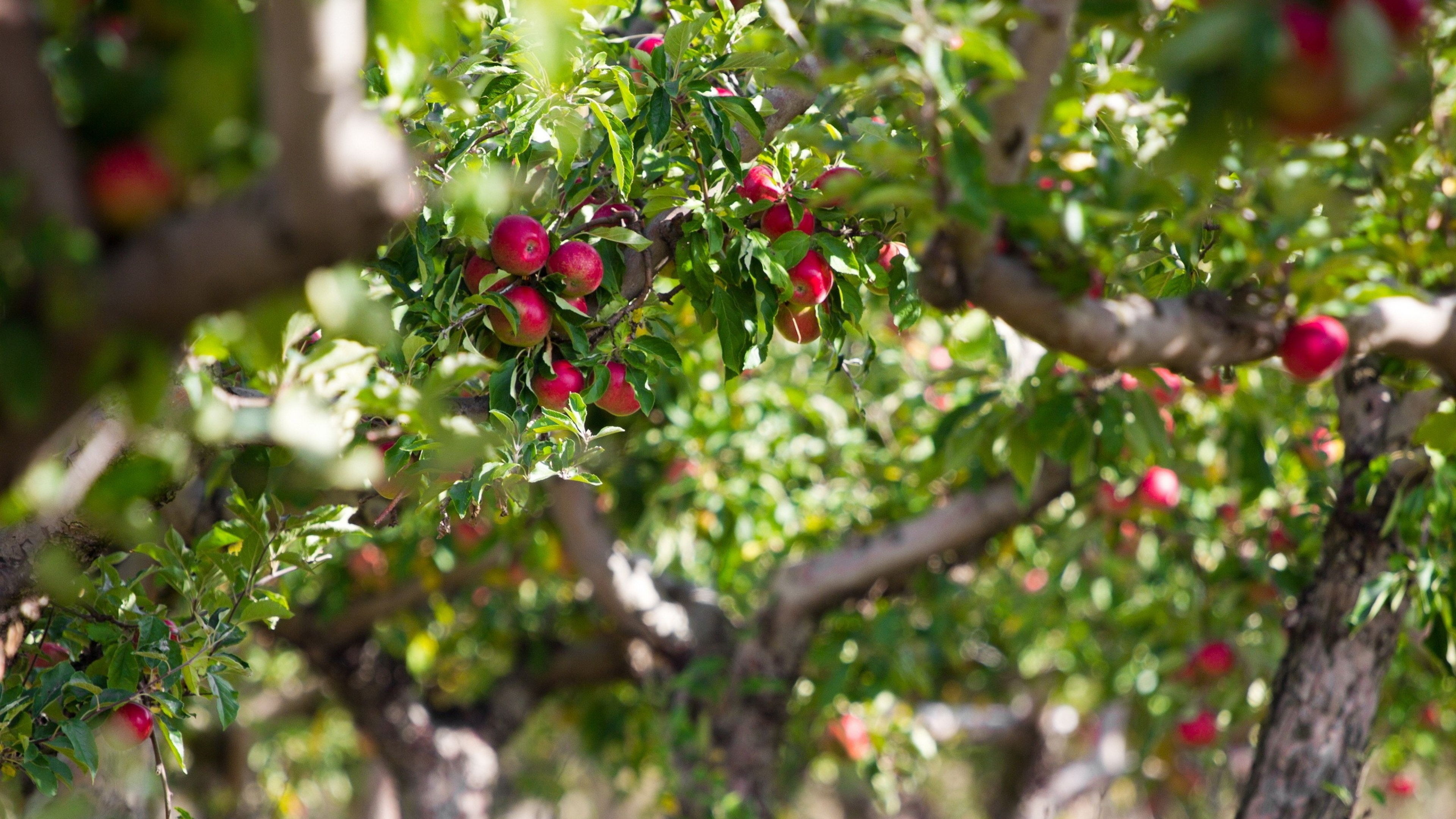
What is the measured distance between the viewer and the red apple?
1.85 metres

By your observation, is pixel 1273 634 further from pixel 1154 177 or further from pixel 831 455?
pixel 1154 177

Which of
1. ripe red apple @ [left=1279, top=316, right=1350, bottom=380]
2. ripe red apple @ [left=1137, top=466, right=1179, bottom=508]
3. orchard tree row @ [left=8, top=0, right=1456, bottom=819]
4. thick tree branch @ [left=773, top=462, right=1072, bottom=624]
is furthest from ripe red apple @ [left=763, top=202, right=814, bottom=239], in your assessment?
ripe red apple @ [left=1137, top=466, right=1179, bottom=508]

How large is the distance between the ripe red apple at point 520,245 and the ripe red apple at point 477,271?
0.02 metres

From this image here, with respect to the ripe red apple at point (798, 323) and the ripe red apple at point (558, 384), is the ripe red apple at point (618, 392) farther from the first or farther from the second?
the ripe red apple at point (798, 323)

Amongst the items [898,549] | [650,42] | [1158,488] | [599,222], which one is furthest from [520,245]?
[1158,488]

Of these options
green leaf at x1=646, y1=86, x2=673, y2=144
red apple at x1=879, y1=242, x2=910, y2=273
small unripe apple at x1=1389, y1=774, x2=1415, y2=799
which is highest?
green leaf at x1=646, y1=86, x2=673, y2=144

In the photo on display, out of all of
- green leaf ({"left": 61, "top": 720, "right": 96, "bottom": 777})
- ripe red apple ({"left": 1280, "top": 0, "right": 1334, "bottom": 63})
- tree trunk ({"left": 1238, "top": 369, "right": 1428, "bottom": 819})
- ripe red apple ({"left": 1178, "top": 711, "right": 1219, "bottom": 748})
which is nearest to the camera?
ripe red apple ({"left": 1280, "top": 0, "right": 1334, "bottom": 63})

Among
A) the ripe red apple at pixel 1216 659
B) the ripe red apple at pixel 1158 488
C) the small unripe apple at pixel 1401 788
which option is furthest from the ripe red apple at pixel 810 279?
the small unripe apple at pixel 1401 788

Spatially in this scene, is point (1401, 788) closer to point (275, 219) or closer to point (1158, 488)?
point (1158, 488)

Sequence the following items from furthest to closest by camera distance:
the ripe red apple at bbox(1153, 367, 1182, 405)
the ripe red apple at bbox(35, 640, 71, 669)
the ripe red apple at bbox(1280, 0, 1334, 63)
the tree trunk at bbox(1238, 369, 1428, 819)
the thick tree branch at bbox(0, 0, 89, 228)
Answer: the ripe red apple at bbox(1153, 367, 1182, 405) → the tree trunk at bbox(1238, 369, 1428, 819) → the ripe red apple at bbox(35, 640, 71, 669) → the ripe red apple at bbox(1280, 0, 1334, 63) → the thick tree branch at bbox(0, 0, 89, 228)

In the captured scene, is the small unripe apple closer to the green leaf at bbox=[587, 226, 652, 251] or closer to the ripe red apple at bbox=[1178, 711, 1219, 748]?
the ripe red apple at bbox=[1178, 711, 1219, 748]

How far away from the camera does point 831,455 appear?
160 inches

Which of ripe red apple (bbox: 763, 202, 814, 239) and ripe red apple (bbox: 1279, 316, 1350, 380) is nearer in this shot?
ripe red apple (bbox: 1279, 316, 1350, 380)

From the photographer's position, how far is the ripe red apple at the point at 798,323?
1.86 metres
